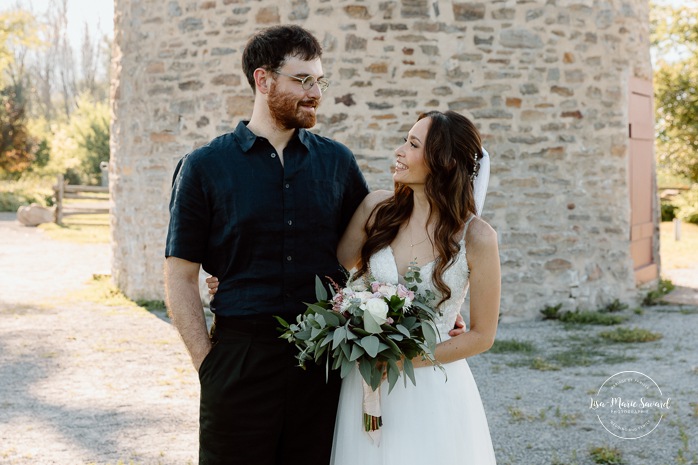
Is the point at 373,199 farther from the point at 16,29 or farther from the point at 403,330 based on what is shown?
the point at 16,29

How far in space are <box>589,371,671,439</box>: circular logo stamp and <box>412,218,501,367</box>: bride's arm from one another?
2.59 metres

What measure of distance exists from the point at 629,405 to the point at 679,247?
1161 centimetres

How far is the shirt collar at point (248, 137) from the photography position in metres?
2.87

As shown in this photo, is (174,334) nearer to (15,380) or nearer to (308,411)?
(15,380)

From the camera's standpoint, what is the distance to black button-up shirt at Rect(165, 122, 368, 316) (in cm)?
279

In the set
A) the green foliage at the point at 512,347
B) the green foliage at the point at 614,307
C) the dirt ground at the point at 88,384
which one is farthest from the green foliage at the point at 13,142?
the green foliage at the point at 512,347

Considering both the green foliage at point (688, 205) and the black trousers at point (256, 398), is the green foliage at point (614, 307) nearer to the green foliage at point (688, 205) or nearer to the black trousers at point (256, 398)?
the black trousers at point (256, 398)

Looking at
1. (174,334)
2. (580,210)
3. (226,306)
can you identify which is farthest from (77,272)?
(226,306)

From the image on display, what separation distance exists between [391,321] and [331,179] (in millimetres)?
648

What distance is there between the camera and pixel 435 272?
115 inches

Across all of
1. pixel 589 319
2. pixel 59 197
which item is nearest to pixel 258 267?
pixel 589 319

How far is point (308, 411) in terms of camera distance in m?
2.81

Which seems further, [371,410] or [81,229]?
[81,229]

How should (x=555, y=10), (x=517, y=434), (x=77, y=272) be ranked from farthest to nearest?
1. (x=77, y=272)
2. (x=555, y=10)
3. (x=517, y=434)
